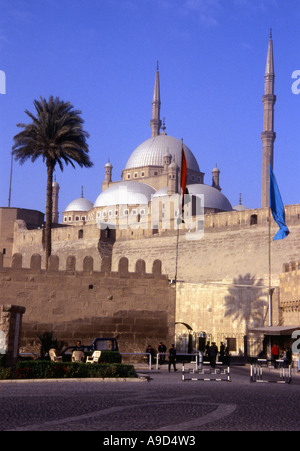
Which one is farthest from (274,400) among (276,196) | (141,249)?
(141,249)

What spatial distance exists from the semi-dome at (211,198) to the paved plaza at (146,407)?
49.7 meters

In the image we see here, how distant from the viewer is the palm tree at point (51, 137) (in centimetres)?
2959

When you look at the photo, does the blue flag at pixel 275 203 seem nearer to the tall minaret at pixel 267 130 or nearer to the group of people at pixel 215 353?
the group of people at pixel 215 353

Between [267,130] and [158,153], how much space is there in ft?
53.6

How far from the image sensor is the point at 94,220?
6862 centimetres

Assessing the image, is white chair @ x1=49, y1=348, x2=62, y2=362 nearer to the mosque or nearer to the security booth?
the mosque

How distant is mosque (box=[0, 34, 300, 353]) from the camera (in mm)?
25875

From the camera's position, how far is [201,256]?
124 feet

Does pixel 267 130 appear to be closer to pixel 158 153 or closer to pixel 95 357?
pixel 158 153

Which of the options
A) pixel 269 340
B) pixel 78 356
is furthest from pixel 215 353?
pixel 269 340

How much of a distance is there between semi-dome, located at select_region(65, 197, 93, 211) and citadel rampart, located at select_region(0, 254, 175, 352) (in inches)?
2209

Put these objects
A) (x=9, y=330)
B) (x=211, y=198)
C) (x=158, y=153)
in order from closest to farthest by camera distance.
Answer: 1. (x=9, y=330)
2. (x=211, y=198)
3. (x=158, y=153)

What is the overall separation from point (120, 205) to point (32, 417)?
59147mm

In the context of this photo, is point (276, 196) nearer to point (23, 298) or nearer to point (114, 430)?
point (23, 298)
